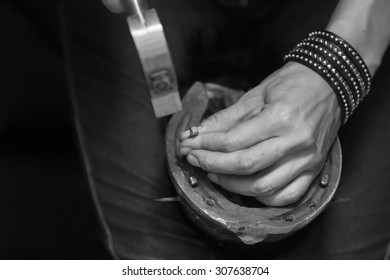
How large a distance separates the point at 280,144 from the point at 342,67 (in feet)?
0.43

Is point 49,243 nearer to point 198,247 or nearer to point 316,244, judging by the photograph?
point 198,247

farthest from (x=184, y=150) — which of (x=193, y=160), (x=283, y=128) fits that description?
(x=283, y=128)

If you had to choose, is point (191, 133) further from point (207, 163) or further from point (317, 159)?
point (317, 159)

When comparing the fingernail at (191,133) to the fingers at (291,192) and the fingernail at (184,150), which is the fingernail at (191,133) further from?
the fingers at (291,192)

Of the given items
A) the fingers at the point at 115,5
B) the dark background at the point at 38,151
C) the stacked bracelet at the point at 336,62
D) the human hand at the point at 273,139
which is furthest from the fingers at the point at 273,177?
the dark background at the point at 38,151

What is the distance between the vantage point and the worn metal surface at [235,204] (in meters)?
0.68

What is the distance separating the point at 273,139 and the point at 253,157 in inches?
1.4

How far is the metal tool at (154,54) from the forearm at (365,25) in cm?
28

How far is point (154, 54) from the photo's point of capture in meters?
0.53

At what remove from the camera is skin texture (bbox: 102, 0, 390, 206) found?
2.17ft

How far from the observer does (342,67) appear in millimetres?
692

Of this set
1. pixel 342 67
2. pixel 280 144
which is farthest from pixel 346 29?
pixel 280 144

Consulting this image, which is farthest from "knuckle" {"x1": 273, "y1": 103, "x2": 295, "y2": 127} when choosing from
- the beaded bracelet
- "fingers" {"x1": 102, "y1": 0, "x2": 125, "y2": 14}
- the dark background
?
the dark background

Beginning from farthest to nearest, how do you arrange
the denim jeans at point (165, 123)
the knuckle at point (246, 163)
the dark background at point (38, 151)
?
1. the dark background at point (38, 151)
2. the denim jeans at point (165, 123)
3. the knuckle at point (246, 163)
